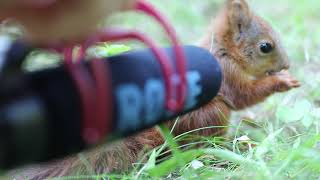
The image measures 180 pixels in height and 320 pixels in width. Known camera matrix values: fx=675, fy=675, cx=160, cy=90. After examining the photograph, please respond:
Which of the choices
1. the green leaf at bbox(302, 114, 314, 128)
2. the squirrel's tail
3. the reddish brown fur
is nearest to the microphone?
the squirrel's tail

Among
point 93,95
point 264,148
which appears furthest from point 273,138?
point 93,95

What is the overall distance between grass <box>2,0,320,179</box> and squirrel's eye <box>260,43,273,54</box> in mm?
209

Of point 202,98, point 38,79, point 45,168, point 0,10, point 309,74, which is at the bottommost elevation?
point 309,74

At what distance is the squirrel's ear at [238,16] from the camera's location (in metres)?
2.50

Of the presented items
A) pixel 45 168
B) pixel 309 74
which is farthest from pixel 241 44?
pixel 45 168

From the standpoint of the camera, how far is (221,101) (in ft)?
7.50

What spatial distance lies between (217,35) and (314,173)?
1099mm

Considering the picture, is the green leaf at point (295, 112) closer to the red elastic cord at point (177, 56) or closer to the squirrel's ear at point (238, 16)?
the squirrel's ear at point (238, 16)

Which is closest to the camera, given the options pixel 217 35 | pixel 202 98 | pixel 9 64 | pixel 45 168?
pixel 9 64

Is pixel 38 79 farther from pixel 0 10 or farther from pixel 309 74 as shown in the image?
pixel 309 74

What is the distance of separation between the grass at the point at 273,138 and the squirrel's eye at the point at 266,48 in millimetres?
209

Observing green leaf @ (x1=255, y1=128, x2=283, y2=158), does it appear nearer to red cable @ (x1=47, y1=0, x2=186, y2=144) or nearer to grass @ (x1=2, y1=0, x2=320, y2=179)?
grass @ (x1=2, y1=0, x2=320, y2=179)

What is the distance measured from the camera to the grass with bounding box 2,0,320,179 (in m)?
1.45

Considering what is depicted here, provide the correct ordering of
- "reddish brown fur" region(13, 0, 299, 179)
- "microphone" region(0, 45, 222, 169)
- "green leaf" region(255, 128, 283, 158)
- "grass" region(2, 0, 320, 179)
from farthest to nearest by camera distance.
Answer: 1. "reddish brown fur" region(13, 0, 299, 179)
2. "green leaf" region(255, 128, 283, 158)
3. "grass" region(2, 0, 320, 179)
4. "microphone" region(0, 45, 222, 169)
